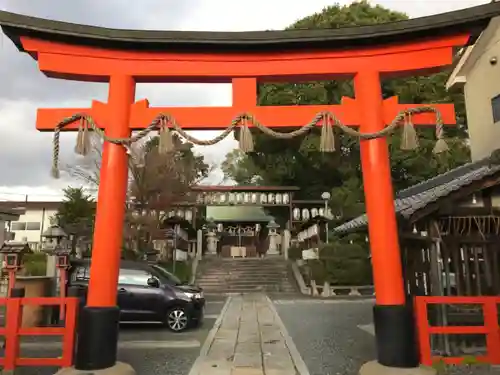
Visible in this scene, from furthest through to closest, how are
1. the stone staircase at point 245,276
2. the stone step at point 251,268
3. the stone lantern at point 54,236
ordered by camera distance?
the stone step at point 251,268 → the stone staircase at point 245,276 → the stone lantern at point 54,236

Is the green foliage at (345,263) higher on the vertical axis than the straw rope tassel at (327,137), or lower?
lower

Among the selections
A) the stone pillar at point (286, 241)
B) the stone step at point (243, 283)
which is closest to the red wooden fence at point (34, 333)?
the stone step at point (243, 283)

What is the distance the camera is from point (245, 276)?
79.7 ft

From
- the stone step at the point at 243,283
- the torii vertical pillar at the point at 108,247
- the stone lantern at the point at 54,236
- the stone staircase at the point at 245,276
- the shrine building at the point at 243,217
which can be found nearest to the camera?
the torii vertical pillar at the point at 108,247

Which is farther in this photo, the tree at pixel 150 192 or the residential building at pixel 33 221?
the residential building at pixel 33 221

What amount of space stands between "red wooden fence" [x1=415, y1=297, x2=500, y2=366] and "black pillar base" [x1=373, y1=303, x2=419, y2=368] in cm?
23

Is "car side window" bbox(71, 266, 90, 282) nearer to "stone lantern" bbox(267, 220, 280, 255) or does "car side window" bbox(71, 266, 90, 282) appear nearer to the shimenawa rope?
the shimenawa rope

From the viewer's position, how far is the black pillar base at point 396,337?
5.54 meters

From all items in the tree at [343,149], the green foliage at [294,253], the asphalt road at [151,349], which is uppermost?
the tree at [343,149]

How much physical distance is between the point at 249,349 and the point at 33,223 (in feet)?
116

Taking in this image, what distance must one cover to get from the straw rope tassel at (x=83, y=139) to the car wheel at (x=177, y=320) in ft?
20.0

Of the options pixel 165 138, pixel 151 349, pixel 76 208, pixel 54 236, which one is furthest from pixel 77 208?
pixel 165 138

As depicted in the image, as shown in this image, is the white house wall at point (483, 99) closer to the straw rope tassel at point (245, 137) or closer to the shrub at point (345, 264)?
the straw rope tassel at point (245, 137)

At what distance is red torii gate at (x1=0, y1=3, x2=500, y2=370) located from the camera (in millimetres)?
5926
